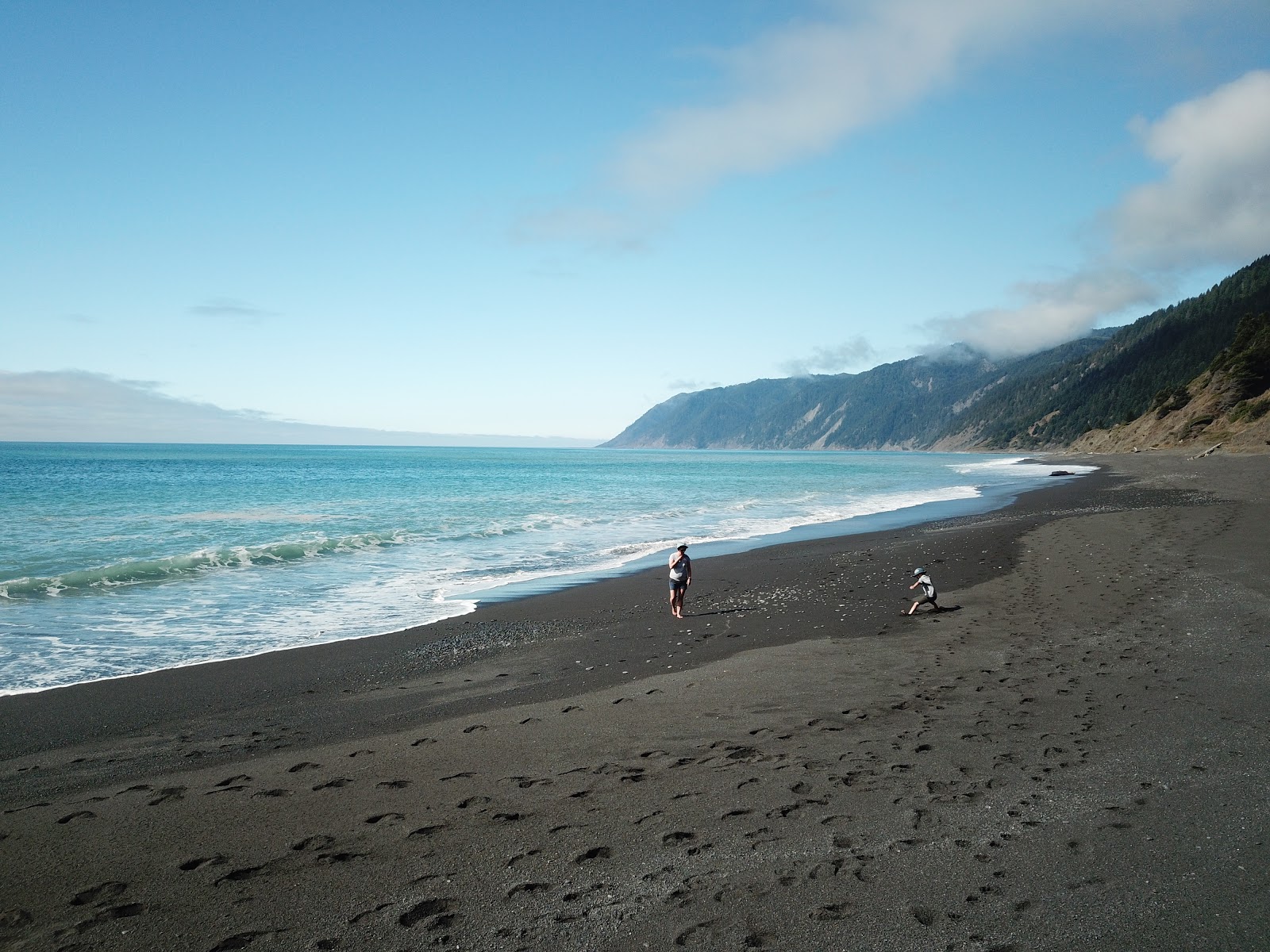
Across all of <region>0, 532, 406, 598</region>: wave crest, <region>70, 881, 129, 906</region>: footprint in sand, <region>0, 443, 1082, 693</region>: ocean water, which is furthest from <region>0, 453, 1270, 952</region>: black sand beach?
<region>0, 532, 406, 598</region>: wave crest

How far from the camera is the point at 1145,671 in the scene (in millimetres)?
8516

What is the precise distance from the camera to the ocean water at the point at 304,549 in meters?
13.0

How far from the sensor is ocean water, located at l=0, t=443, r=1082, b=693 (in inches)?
514

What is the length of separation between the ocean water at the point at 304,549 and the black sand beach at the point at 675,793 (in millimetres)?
2502

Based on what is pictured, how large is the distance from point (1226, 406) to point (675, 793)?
84786mm

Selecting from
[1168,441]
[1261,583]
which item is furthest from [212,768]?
[1168,441]

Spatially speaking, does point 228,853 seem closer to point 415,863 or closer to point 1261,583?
point 415,863

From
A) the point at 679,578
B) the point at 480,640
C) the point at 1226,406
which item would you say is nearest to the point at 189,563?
the point at 480,640

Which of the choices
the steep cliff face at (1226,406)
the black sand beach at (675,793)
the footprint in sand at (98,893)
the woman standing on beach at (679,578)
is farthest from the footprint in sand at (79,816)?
the steep cliff face at (1226,406)

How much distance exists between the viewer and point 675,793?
224 inches

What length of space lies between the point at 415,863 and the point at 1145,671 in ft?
27.4

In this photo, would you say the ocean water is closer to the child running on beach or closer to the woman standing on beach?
the woman standing on beach

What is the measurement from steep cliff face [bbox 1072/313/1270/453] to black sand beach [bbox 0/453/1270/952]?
208 ft

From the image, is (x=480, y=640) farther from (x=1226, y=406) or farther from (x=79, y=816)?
(x=1226, y=406)
